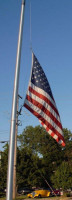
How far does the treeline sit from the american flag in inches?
712

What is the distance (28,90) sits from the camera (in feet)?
36.2

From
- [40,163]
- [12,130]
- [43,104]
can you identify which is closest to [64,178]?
[40,163]

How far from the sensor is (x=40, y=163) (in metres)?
50.8

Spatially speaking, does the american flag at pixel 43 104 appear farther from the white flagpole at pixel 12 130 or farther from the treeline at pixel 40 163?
the treeline at pixel 40 163

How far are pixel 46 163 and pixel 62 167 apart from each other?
1770 centimetres

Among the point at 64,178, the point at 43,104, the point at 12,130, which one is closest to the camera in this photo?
the point at 12,130

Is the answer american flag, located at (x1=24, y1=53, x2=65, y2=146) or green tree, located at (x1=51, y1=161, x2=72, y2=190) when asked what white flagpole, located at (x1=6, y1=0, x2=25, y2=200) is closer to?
american flag, located at (x1=24, y1=53, x2=65, y2=146)

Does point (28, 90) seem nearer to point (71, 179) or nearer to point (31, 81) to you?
point (31, 81)

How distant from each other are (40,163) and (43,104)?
4217cm

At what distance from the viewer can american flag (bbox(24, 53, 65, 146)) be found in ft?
33.9

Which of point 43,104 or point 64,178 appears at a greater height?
point 43,104

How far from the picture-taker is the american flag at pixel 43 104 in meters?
10.3

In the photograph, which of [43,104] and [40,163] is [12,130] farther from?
[40,163]

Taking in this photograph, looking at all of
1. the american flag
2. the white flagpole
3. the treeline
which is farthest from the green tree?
the white flagpole
